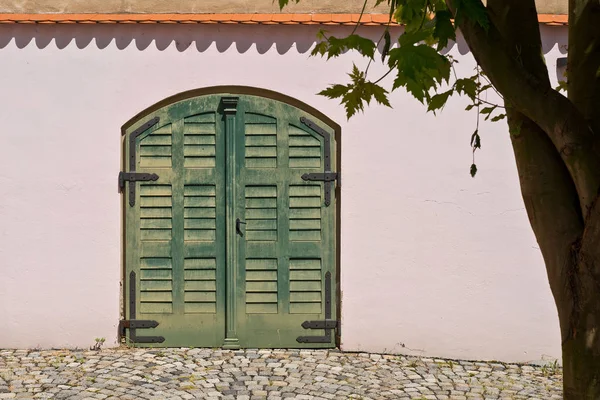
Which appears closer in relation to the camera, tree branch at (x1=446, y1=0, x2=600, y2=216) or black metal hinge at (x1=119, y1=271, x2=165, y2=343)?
tree branch at (x1=446, y1=0, x2=600, y2=216)

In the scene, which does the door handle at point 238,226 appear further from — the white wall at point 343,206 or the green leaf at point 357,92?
the green leaf at point 357,92

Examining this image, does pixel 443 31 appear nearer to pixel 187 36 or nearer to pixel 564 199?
pixel 564 199

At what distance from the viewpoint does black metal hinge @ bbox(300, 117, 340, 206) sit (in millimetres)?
8383

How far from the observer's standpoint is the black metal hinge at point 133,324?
8445mm

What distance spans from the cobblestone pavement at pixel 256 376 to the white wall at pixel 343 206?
0.33 meters

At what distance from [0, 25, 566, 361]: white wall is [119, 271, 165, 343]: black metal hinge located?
12 cm

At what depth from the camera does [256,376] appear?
24.5 ft

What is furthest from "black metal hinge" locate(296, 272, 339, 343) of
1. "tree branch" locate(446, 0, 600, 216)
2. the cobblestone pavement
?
"tree branch" locate(446, 0, 600, 216)

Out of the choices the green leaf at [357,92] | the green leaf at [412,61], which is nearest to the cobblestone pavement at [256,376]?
the green leaf at [357,92]

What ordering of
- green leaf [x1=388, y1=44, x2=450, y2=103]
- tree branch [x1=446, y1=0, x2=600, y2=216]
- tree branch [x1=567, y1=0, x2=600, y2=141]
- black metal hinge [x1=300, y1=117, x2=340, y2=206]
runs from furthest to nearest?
1. black metal hinge [x1=300, y1=117, x2=340, y2=206]
2. tree branch [x1=567, y1=0, x2=600, y2=141]
3. tree branch [x1=446, y1=0, x2=600, y2=216]
4. green leaf [x1=388, y1=44, x2=450, y2=103]

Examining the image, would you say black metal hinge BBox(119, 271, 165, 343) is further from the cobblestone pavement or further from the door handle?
the door handle

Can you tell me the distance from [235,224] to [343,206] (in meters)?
1.01

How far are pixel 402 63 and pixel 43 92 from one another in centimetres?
588

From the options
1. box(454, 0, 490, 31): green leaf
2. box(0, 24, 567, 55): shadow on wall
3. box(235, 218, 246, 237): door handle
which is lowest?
box(235, 218, 246, 237): door handle
